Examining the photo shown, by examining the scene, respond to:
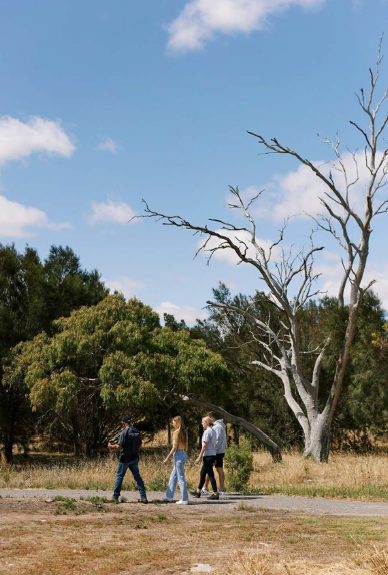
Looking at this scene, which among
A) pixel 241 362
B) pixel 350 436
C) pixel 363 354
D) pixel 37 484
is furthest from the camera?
pixel 241 362

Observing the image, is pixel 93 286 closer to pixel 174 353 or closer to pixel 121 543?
pixel 174 353

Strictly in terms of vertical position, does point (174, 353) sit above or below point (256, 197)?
below

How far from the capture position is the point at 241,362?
28.5 m

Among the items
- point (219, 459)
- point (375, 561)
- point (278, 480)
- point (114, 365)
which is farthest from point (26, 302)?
point (375, 561)

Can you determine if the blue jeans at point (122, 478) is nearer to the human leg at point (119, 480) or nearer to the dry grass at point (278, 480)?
the human leg at point (119, 480)

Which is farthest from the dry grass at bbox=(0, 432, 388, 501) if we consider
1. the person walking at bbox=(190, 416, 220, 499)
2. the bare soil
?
the bare soil

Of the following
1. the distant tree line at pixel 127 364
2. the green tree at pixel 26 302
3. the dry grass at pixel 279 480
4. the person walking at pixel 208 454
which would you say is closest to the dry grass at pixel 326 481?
the dry grass at pixel 279 480

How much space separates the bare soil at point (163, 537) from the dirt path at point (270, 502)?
51cm

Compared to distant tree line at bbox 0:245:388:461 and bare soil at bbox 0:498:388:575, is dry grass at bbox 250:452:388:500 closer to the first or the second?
bare soil at bbox 0:498:388:575

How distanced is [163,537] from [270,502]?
158 inches

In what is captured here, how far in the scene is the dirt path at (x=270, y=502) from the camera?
1073 centimetres

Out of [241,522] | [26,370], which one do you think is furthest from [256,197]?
[241,522]

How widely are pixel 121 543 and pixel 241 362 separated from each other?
20.8 m

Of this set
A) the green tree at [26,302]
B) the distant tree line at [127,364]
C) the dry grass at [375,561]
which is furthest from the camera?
the green tree at [26,302]
